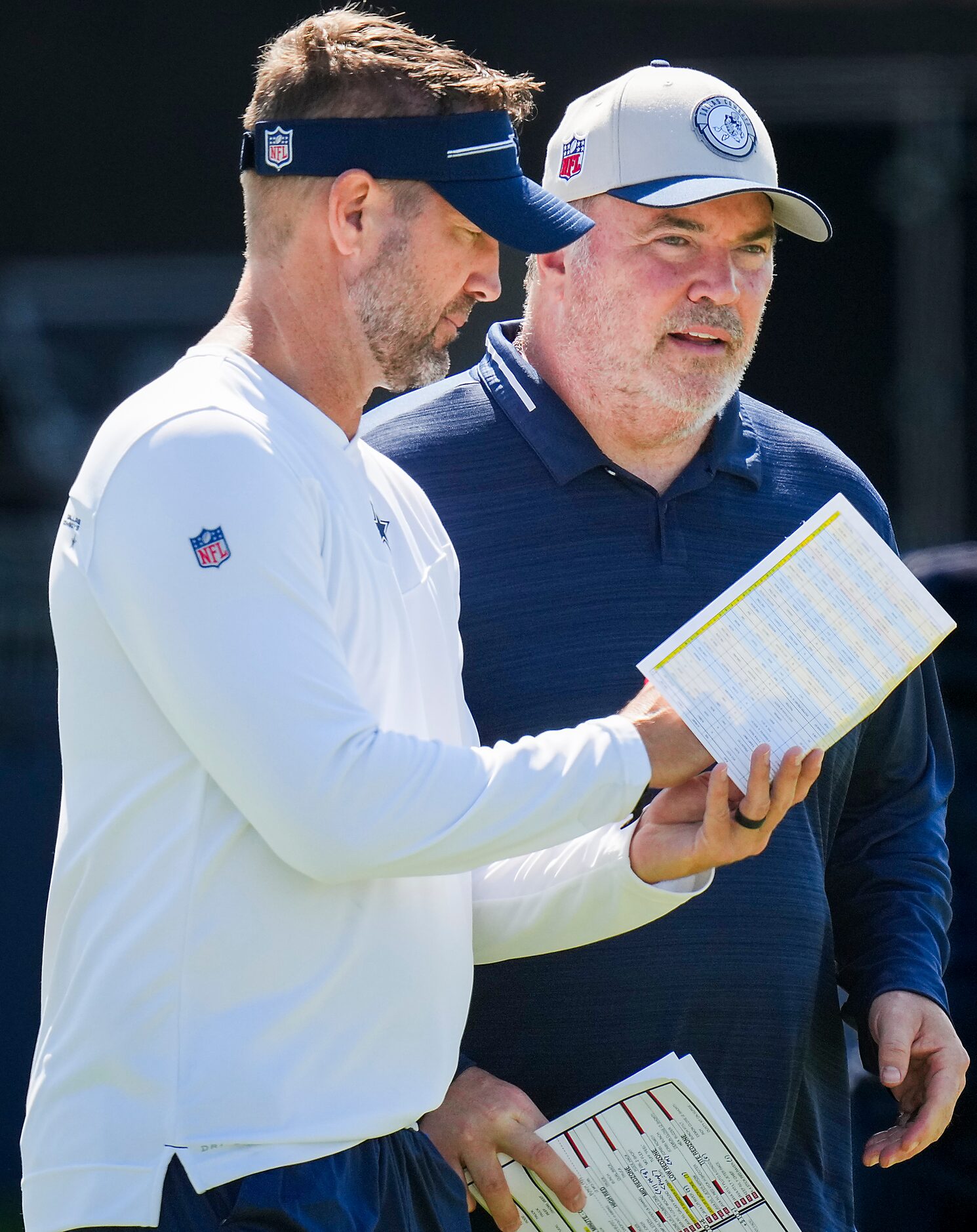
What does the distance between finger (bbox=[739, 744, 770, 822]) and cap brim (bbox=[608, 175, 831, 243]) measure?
87 cm

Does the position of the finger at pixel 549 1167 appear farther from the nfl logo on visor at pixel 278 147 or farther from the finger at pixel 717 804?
the nfl logo on visor at pixel 278 147

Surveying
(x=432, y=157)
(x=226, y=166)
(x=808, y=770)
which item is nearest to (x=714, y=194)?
(x=432, y=157)

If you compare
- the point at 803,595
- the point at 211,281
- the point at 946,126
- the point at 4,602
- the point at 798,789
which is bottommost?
the point at 4,602

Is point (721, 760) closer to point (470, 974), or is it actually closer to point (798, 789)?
point (798, 789)

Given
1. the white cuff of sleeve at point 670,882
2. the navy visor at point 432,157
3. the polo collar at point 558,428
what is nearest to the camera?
the navy visor at point 432,157

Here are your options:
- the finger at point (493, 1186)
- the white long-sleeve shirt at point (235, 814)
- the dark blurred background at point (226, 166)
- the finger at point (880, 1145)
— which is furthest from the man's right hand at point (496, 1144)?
the dark blurred background at point (226, 166)

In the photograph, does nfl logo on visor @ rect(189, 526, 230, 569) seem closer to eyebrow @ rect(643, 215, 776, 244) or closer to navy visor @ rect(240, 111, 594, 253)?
navy visor @ rect(240, 111, 594, 253)

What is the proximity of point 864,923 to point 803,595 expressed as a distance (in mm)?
707

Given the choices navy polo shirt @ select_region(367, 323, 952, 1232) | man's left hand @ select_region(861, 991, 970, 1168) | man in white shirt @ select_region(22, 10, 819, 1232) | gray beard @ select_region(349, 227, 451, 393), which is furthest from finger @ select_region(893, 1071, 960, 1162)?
gray beard @ select_region(349, 227, 451, 393)

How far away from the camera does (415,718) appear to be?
1.59 metres

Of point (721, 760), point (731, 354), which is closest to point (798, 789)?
point (721, 760)

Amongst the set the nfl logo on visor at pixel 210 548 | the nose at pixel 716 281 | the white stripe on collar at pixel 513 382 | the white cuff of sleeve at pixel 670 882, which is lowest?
the white cuff of sleeve at pixel 670 882

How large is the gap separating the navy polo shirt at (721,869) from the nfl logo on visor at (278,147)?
58 centimetres

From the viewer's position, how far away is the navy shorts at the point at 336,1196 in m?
1.37
